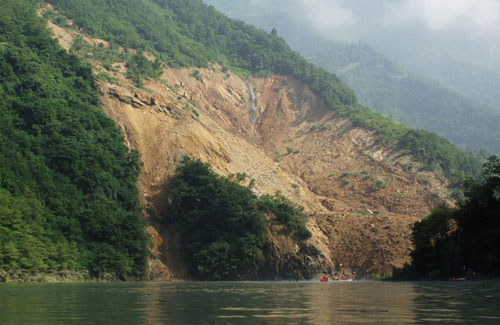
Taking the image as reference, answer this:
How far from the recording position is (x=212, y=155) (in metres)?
70.8

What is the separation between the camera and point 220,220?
60.9 metres

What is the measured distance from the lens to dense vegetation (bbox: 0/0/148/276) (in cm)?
4697

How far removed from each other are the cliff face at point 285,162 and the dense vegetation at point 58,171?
4.10 m

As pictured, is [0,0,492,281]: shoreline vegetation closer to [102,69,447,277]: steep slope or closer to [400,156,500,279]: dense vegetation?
[102,69,447,277]: steep slope

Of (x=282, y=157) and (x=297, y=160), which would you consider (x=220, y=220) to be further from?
(x=282, y=157)

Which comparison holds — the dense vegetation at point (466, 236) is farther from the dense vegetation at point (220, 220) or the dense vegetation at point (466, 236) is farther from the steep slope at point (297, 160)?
the dense vegetation at point (220, 220)

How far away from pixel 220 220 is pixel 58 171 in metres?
18.3

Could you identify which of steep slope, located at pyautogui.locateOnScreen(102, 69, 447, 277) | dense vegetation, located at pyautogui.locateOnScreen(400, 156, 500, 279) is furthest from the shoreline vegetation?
dense vegetation, located at pyautogui.locateOnScreen(400, 156, 500, 279)

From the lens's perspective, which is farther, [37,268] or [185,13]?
[185,13]

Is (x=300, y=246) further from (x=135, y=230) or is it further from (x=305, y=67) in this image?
(x=305, y=67)

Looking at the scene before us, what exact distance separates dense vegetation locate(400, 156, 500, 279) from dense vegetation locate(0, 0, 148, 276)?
27282 millimetres

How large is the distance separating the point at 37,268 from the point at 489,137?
5517 inches

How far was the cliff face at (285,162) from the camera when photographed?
62.1 m

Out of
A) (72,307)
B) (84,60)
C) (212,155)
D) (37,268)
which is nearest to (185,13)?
(84,60)
